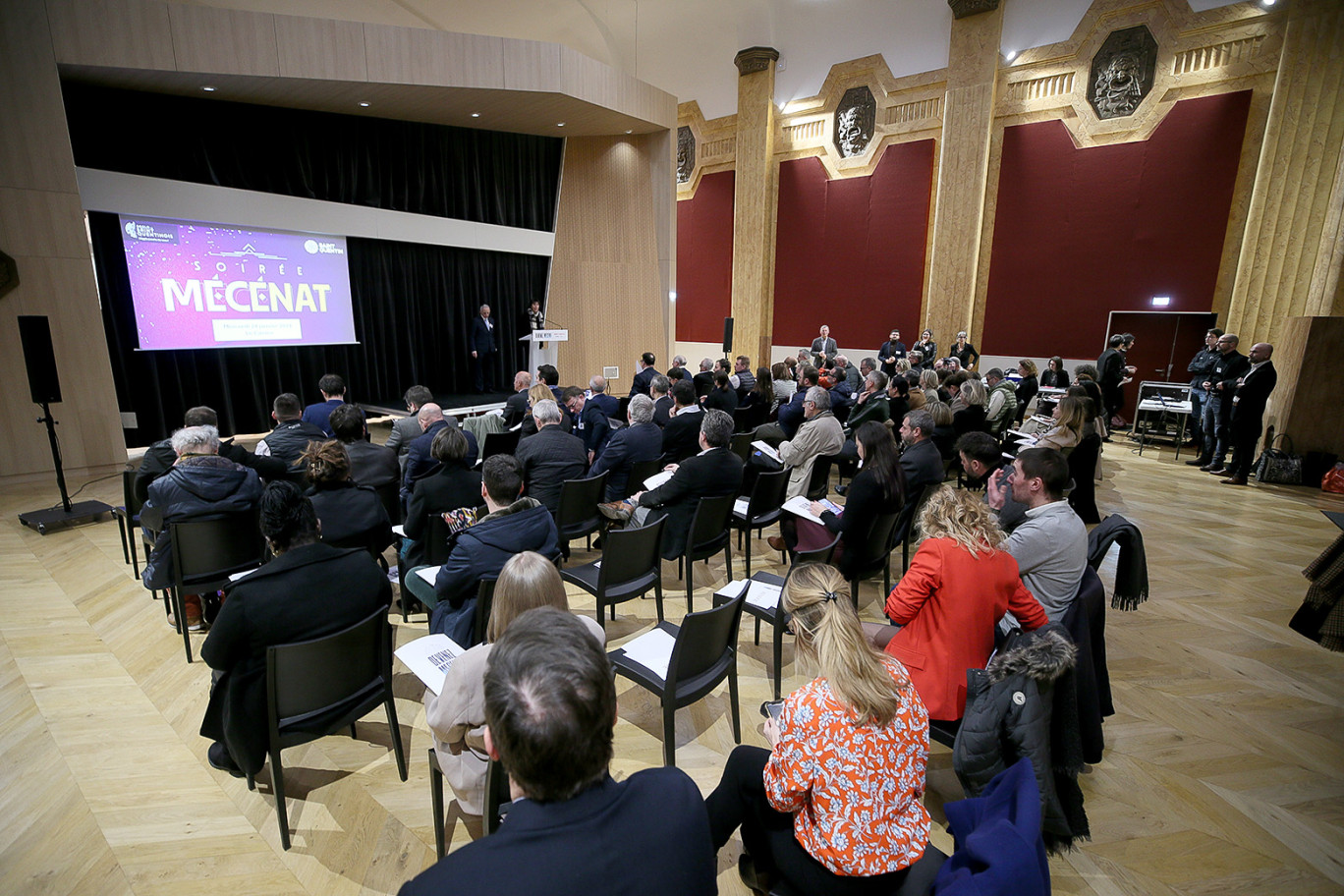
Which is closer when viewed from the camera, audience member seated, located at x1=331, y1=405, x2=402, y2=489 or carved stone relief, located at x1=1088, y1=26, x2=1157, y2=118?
audience member seated, located at x1=331, y1=405, x2=402, y2=489

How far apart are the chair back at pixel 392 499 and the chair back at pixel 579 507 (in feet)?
3.55

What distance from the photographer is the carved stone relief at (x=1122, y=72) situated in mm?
9344

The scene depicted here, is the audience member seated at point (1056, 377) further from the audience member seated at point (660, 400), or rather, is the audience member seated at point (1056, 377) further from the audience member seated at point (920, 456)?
the audience member seated at point (660, 400)

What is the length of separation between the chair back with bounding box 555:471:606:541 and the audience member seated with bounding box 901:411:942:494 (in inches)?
78.3

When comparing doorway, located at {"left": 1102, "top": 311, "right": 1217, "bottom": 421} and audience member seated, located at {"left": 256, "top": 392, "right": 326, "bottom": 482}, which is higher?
doorway, located at {"left": 1102, "top": 311, "right": 1217, "bottom": 421}

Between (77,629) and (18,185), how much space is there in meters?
5.24

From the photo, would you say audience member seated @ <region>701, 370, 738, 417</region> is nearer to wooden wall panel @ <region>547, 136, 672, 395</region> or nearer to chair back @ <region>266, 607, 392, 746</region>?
chair back @ <region>266, 607, 392, 746</region>

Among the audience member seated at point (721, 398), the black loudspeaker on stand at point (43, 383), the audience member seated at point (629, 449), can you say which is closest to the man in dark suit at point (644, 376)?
the audience member seated at point (721, 398)

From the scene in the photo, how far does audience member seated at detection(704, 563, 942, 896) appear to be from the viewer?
1377 millimetres

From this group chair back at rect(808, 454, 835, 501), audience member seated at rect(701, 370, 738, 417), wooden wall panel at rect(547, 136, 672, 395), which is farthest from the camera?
wooden wall panel at rect(547, 136, 672, 395)

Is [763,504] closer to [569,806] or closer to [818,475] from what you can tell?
[818,475]

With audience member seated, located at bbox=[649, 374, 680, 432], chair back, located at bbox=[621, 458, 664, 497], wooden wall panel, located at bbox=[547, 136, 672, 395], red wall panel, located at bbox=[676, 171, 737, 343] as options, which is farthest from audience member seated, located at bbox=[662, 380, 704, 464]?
red wall panel, located at bbox=[676, 171, 737, 343]

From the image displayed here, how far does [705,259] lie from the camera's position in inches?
621

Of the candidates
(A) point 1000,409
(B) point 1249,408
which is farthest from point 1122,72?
(A) point 1000,409
